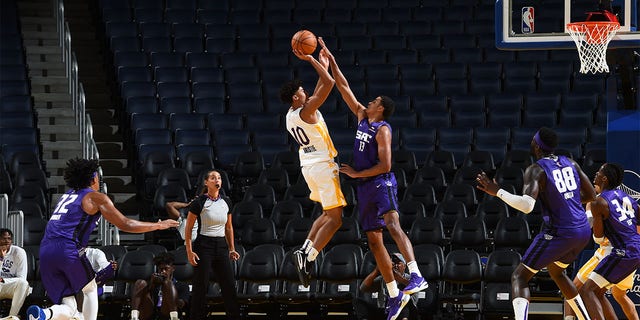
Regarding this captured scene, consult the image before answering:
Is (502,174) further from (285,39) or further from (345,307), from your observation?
(285,39)

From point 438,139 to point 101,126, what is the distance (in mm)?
6199

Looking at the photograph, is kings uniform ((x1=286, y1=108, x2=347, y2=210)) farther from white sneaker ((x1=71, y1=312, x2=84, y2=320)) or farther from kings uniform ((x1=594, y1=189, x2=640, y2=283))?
kings uniform ((x1=594, y1=189, x2=640, y2=283))

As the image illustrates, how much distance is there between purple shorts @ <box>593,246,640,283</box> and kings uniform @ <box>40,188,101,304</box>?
495 cm

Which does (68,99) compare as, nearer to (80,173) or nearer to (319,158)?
(80,173)

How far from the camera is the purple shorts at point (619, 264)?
10930 mm

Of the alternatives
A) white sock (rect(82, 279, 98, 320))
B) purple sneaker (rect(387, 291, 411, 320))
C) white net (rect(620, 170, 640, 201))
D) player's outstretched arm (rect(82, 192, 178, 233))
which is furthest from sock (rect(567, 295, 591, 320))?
white sock (rect(82, 279, 98, 320))

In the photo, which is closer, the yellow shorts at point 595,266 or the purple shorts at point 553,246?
the purple shorts at point 553,246

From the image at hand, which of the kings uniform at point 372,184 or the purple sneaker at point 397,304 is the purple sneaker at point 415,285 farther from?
the kings uniform at point 372,184

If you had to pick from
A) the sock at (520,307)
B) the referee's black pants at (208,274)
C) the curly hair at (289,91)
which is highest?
the curly hair at (289,91)

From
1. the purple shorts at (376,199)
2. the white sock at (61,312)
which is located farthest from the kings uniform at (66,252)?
the purple shorts at (376,199)

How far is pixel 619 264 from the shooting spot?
1093 centimetres

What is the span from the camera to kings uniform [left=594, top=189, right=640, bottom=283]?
1092 centimetres

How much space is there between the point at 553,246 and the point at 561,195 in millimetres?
465

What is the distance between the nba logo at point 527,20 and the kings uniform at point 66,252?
5.08 m
